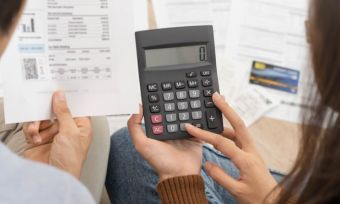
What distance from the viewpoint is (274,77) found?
2.71 feet

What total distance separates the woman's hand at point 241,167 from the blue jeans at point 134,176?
9cm

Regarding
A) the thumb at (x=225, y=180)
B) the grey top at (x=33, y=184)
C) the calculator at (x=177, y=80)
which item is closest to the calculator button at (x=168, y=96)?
the calculator at (x=177, y=80)

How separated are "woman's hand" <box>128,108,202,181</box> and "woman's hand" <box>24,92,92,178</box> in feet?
0.24

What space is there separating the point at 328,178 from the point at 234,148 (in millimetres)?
180

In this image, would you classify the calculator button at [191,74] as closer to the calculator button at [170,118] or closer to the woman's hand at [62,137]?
the calculator button at [170,118]

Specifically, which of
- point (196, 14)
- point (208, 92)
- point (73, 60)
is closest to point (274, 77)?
point (196, 14)

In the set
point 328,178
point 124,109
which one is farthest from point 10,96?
point 328,178

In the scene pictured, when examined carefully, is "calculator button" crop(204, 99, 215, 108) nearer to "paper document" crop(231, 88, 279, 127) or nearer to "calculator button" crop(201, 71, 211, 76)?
"calculator button" crop(201, 71, 211, 76)

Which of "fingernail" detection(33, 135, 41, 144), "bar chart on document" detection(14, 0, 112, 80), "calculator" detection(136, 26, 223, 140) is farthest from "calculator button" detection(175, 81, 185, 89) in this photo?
"fingernail" detection(33, 135, 41, 144)

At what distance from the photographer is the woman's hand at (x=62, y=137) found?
22.0 inches

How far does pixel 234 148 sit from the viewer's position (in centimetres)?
54

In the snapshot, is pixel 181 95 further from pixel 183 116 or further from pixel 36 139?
pixel 36 139

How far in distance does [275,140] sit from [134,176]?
12.5 inches

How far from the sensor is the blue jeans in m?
0.63
